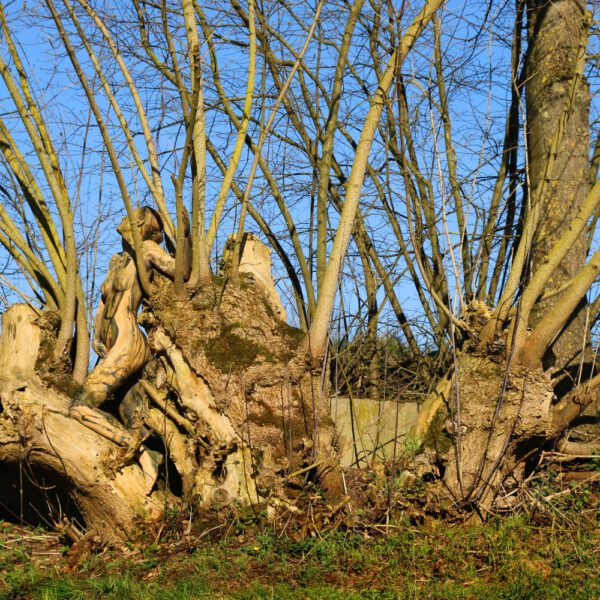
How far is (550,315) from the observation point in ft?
18.7

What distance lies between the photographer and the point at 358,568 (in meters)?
5.05

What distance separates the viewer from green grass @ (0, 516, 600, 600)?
477cm

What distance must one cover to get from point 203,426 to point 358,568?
1586 mm

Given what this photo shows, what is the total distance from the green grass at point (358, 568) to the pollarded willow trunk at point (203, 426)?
42cm

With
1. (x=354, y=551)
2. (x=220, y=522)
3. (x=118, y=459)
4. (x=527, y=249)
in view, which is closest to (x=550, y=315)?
(x=527, y=249)

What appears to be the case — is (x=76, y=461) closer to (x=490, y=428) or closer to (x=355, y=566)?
(x=355, y=566)

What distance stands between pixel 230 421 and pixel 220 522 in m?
0.72

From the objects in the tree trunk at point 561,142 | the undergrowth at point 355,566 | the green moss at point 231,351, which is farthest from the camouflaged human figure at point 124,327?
the tree trunk at point 561,142

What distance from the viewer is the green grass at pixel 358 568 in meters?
4.77

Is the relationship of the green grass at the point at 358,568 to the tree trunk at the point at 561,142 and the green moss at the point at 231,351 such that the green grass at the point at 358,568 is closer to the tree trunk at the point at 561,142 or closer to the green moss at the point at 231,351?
the green moss at the point at 231,351

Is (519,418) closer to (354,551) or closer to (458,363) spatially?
(458,363)

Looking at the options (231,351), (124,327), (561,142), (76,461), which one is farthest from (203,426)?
(561,142)

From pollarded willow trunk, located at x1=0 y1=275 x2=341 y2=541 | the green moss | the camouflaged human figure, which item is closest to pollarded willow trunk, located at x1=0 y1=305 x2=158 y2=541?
pollarded willow trunk, located at x1=0 y1=275 x2=341 y2=541

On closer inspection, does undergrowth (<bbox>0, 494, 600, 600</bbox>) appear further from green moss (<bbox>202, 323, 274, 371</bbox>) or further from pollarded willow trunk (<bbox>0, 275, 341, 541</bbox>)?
green moss (<bbox>202, 323, 274, 371</bbox>)
